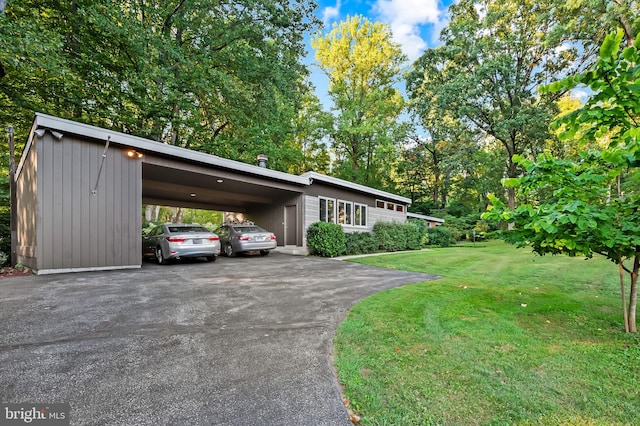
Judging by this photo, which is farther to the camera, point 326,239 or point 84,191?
point 326,239

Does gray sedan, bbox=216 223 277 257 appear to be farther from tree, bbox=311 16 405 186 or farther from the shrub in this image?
tree, bbox=311 16 405 186

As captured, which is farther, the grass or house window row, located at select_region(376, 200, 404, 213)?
house window row, located at select_region(376, 200, 404, 213)

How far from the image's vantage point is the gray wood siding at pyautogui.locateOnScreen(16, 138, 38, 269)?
6250mm

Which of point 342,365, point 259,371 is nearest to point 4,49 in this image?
point 259,371

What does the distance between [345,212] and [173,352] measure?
40.4ft

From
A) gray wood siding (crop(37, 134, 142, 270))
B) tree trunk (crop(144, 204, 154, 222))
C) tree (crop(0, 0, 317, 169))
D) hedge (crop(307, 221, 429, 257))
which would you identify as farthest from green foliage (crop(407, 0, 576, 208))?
tree trunk (crop(144, 204, 154, 222))

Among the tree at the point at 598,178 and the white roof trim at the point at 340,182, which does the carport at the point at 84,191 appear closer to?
the white roof trim at the point at 340,182

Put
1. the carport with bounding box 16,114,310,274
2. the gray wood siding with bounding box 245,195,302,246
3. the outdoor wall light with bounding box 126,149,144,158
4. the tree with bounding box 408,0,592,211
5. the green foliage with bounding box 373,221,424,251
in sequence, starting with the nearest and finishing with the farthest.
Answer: the carport with bounding box 16,114,310,274 < the outdoor wall light with bounding box 126,149,144,158 < the gray wood siding with bounding box 245,195,302,246 < the green foliage with bounding box 373,221,424,251 < the tree with bounding box 408,0,592,211

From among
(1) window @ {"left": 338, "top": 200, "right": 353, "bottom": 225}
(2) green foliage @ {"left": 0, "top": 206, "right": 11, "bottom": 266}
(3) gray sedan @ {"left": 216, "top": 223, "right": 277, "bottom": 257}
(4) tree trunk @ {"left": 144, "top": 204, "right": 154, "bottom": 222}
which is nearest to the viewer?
(2) green foliage @ {"left": 0, "top": 206, "right": 11, "bottom": 266}

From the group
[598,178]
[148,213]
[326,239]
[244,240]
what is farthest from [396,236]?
[148,213]

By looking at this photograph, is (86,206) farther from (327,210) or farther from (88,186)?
(327,210)

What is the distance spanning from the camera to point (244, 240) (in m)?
10.6

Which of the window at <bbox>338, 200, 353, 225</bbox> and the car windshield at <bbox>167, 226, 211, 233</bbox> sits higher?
the window at <bbox>338, 200, 353, 225</bbox>

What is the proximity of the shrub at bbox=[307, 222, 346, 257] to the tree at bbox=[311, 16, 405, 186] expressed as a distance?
14001 mm
